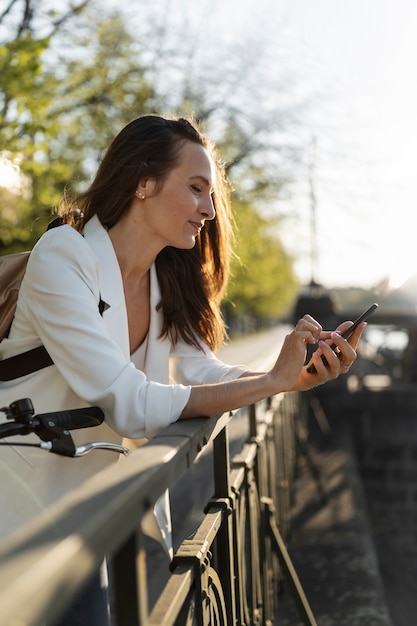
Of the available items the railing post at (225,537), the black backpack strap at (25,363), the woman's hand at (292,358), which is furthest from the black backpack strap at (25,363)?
the railing post at (225,537)

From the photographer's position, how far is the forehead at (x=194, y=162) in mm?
2439

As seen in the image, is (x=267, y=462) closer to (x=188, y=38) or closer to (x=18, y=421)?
→ (x=18, y=421)

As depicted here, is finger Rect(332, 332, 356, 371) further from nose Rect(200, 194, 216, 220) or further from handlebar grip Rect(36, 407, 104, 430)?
handlebar grip Rect(36, 407, 104, 430)

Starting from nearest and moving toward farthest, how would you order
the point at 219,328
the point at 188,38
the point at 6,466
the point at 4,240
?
the point at 6,466
the point at 219,328
the point at 4,240
the point at 188,38

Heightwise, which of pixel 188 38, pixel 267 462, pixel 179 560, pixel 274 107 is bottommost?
pixel 267 462

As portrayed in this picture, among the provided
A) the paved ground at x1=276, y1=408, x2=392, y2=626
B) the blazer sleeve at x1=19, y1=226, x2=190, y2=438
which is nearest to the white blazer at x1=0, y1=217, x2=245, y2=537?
the blazer sleeve at x1=19, y1=226, x2=190, y2=438

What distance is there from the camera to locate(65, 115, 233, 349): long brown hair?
2.43m

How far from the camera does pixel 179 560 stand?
1902 millimetres

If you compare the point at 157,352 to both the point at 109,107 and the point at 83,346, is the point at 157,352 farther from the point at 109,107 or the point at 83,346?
the point at 109,107

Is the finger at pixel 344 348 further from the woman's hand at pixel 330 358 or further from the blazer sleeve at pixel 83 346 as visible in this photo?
the blazer sleeve at pixel 83 346

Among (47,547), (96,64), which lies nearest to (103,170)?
(47,547)

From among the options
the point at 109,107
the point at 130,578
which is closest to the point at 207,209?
the point at 130,578

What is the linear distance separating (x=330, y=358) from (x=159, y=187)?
0.67 metres

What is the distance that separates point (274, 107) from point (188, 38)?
2597 mm
